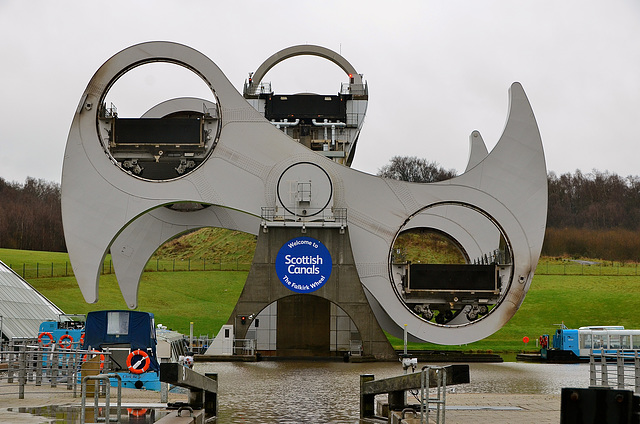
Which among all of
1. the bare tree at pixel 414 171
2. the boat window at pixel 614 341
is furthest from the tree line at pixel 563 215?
the boat window at pixel 614 341

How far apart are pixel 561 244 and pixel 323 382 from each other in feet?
227

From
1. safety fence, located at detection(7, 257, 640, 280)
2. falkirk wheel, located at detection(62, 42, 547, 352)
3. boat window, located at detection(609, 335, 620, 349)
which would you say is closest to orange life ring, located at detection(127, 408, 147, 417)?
falkirk wheel, located at detection(62, 42, 547, 352)

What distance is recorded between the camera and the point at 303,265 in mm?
32219

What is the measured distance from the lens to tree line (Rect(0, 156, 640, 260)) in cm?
8588

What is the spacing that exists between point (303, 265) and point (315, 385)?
12012 millimetres

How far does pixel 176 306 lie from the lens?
61.4 metres

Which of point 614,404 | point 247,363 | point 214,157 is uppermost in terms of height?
point 214,157

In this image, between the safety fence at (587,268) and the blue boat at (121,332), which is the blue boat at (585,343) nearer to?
the blue boat at (121,332)

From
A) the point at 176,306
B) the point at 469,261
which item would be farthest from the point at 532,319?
the point at 176,306

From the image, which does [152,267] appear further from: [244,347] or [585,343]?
[585,343]

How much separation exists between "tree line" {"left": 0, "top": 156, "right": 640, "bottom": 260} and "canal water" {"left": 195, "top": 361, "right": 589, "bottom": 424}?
57.4 m

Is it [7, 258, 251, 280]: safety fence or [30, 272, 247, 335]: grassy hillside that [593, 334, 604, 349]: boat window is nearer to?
[30, 272, 247, 335]: grassy hillside

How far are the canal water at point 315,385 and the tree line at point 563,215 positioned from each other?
57.4m

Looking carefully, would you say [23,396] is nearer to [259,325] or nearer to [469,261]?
[259,325]
